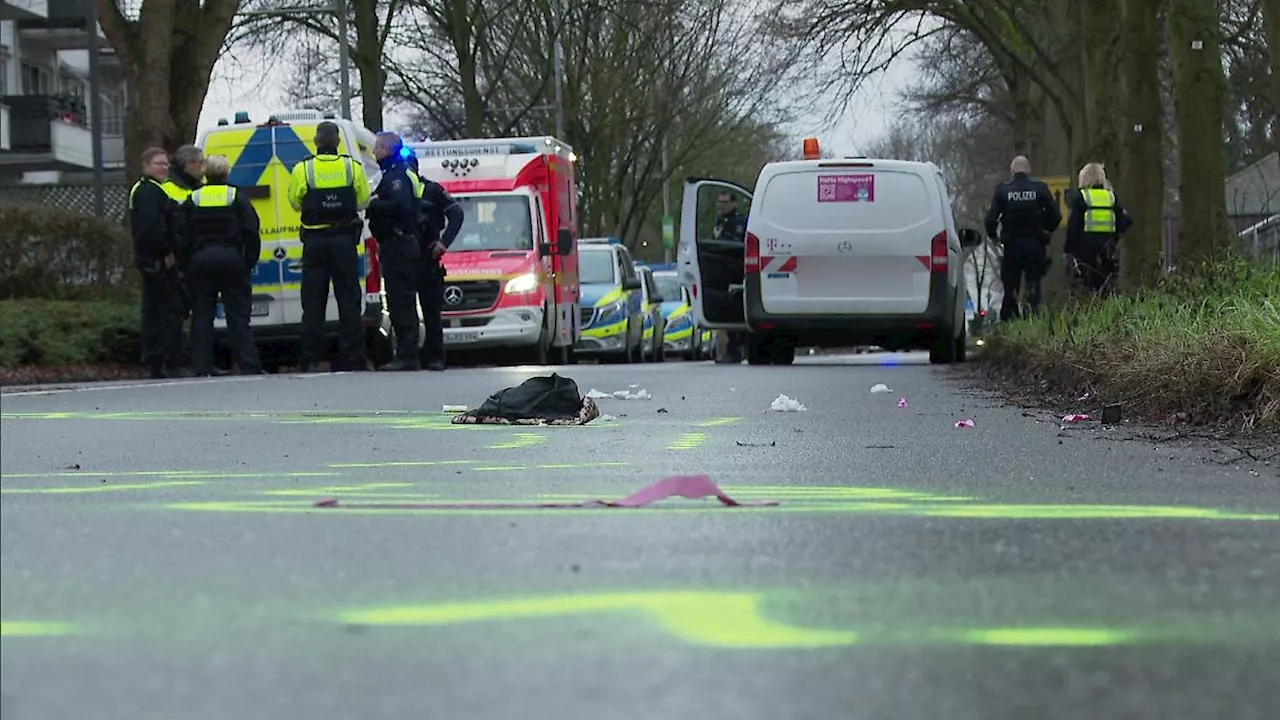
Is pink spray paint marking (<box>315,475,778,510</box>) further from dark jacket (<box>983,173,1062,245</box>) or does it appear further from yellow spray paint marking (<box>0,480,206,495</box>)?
dark jacket (<box>983,173,1062,245</box>)

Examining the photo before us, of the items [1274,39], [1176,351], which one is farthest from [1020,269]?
[1176,351]

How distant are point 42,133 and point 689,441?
4771cm

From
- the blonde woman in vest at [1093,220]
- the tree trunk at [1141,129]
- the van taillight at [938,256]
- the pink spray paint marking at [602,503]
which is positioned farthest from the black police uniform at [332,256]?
the pink spray paint marking at [602,503]

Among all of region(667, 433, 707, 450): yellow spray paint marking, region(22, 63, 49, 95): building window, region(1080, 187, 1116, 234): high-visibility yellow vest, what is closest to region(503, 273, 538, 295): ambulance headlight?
region(1080, 187, 1116, 234): high-visibility yellow vest

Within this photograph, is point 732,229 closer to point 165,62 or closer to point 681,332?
point 165,62

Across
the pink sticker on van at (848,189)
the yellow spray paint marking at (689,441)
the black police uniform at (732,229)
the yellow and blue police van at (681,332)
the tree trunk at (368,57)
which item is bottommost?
the yellow and blue police van at (681,332)

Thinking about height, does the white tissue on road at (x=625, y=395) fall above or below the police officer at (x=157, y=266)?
below

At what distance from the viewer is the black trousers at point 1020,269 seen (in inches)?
794

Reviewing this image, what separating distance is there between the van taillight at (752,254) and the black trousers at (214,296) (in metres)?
4.49

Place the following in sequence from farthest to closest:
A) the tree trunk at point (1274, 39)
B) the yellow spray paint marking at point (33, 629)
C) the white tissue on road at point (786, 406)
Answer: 1. the tree trunk at point (1274, 39)
2. the white tissue on road at point (786, 406)
3. the yellow spray paint marking at point (33, 629)

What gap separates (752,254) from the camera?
1912 cm

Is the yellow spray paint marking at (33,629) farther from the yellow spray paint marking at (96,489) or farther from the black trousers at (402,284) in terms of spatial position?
the black trousers at (402,284)

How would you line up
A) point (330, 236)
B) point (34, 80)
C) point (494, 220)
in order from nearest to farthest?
1. point (330, 236)
2. point (494, 220)
3. point (34, 80)

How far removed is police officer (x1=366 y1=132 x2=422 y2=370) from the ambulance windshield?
195 inches
